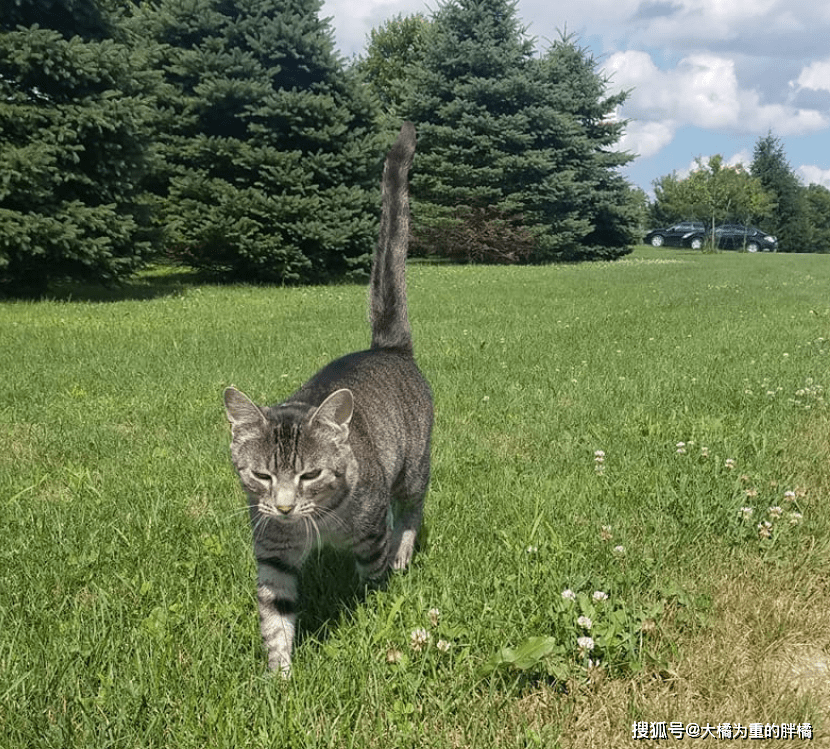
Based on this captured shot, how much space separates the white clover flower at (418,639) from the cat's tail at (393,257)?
175 cm

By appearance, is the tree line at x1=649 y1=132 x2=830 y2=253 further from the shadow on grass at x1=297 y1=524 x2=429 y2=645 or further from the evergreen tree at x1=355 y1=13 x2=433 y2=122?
the shadow on grass at x1=297 y1=524 x2=429 y2=645

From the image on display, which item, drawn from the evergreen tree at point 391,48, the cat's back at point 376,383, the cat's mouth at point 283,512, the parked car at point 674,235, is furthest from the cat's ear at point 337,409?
the parked car at point 674,235

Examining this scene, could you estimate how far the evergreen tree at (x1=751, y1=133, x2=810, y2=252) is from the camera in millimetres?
59000

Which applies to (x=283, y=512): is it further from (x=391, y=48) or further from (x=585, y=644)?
(x=391, y=48)

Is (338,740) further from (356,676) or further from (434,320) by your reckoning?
(434,320)

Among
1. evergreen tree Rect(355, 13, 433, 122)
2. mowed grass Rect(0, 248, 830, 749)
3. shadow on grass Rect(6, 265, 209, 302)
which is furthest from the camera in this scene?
evergreen tree Rect(355, 13, 433, 122)

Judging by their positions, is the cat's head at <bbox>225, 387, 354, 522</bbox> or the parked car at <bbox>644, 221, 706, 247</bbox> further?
the parked car at <bbox>644, 221, 706, 247</bbox>

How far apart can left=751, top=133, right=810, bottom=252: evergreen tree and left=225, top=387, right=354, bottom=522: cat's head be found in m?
64.3

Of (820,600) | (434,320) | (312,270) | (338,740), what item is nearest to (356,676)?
(338,740)

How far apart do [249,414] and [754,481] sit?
116 inches

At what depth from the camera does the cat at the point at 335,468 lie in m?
2.61

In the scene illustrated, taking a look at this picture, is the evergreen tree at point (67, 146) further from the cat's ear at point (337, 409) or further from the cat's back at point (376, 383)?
the cat's ear at point (337, 409)

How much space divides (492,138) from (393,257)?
23913mm

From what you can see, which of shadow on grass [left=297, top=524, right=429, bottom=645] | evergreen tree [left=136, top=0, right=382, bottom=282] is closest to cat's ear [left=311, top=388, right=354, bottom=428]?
shadow on grass [left=297, top=524, right=429, bottom=645]
